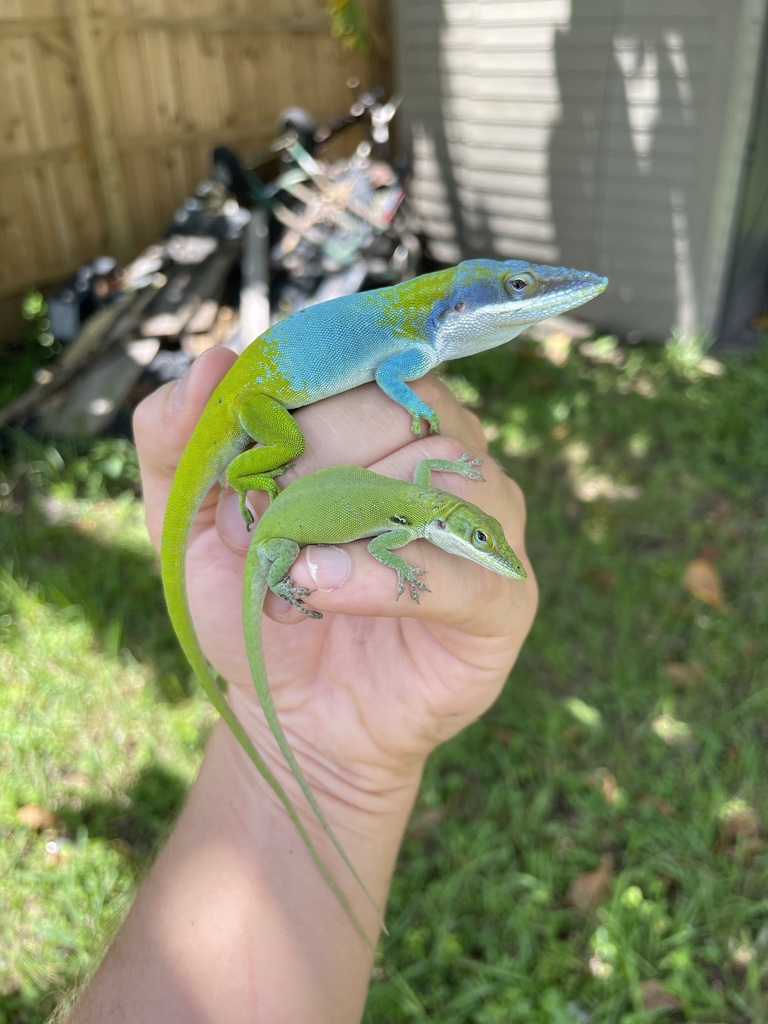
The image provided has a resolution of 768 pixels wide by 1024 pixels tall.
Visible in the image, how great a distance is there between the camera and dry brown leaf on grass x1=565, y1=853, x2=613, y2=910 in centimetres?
265

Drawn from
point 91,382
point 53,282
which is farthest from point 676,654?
point 53,282

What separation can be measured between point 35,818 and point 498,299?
2.51 metres

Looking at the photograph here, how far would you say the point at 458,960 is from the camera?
254 cm

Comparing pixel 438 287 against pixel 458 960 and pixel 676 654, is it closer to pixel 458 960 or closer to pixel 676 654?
pixel 458 960

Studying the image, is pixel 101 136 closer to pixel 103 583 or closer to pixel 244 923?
pixel 103 583

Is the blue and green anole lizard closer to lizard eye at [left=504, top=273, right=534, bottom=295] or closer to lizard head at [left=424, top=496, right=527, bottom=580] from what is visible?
lizard eye at [left=504, top=273, right=534, bottom=295]

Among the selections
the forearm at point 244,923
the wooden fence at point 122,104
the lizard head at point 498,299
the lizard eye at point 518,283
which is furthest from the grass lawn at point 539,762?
the wooden fence at point 122,104

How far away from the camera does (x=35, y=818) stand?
9.37 ft

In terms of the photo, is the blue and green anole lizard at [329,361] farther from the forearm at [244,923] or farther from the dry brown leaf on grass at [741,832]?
the dry brown leaf on grass at [741,832]

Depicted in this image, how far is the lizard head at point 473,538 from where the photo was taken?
1.60m

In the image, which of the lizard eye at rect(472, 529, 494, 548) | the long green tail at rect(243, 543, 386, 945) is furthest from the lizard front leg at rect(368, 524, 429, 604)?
the long green tail at rect(243, 543, 386, 945)

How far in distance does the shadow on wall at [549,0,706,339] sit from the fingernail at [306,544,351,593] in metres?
5.82

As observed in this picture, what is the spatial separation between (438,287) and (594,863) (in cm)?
212

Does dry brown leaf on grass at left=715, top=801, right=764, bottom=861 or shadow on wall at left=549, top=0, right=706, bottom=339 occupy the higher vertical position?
shadow on wall at left=549, top=0, right=706, bottom=339
